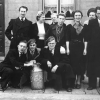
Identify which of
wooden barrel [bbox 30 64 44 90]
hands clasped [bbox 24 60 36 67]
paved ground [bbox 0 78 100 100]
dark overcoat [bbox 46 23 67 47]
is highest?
dark overcoat [bbox 46 23 67 47]

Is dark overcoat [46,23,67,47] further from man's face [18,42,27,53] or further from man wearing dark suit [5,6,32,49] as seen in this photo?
man's face [18,42,27,53]

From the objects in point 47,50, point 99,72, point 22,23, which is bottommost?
point 99,72

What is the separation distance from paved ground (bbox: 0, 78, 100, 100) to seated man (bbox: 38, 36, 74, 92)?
9.1 inches

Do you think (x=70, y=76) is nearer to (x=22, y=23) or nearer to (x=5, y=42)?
(x=22, y=23)

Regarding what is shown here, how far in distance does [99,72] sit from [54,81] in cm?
113

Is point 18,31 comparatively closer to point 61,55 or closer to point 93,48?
point 61,55

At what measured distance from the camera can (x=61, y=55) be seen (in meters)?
6.86

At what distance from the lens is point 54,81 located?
6.82 meters

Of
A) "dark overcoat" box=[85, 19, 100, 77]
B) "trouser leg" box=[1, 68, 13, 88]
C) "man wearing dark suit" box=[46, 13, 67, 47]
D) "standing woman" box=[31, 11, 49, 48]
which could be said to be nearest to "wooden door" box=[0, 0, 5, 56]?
"standing woman" box=[31, 11, 49, 48]

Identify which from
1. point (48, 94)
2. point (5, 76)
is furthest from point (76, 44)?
point (5, 76)

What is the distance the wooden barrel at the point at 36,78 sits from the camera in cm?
673

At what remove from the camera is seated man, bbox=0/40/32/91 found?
6.60 m

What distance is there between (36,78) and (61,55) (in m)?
0.84

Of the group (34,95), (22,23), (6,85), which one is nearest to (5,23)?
(22,23)
